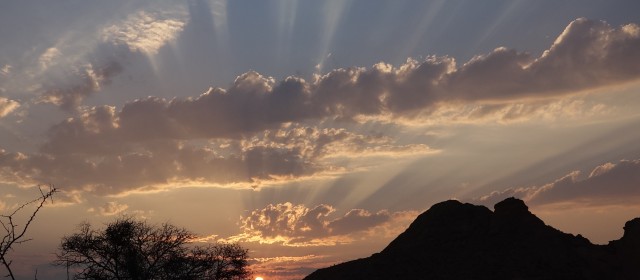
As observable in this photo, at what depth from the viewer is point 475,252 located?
52000 mm

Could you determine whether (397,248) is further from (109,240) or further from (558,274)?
(109,240)

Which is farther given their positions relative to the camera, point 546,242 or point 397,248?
point 397,248

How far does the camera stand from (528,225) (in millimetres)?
53500

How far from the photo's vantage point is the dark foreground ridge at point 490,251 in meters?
47.4

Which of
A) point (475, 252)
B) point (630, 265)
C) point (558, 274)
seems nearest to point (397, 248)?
point (475, 252)

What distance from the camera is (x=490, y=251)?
51.5 m

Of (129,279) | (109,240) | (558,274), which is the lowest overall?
(558,274)

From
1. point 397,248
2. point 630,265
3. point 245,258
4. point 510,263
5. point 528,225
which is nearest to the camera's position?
point 630,265

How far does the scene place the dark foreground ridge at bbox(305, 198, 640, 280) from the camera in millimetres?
47438

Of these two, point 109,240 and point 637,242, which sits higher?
point 109,240

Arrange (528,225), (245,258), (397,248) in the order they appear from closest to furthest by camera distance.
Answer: (528,225)
(397,248)
(245,258)

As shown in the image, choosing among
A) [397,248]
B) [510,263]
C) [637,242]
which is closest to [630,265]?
[637,242]

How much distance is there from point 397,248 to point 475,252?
337 inches

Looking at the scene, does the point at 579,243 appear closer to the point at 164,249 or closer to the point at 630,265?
the point at 630,265
